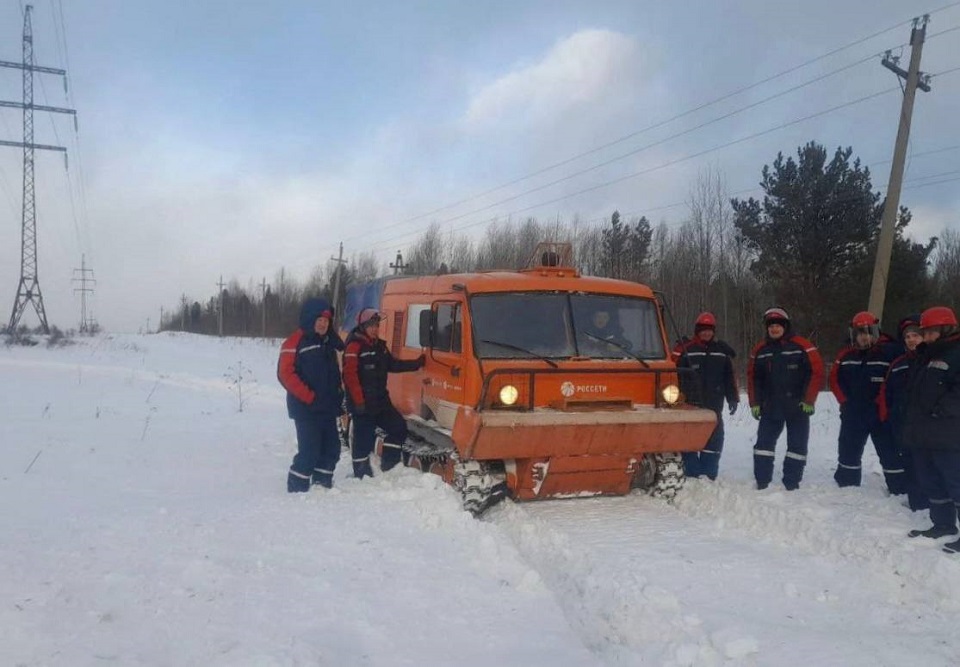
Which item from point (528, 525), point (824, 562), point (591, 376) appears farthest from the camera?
point (591, 376)

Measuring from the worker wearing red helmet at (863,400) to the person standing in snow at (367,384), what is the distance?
4.63 m

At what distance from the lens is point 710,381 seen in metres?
8.52

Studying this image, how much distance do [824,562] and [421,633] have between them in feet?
10.5

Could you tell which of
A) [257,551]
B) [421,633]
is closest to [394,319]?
[257,551]

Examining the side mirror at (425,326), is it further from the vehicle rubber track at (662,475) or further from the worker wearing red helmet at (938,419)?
the worker wearing red helmet at (938,419)

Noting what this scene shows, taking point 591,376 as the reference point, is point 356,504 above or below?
below

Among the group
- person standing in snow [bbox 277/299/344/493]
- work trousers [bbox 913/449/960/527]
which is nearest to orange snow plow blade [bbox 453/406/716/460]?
person standing in snow [bbox 277/299/344/493]

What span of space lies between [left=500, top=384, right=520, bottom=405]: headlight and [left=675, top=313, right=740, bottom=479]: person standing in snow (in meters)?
2.64

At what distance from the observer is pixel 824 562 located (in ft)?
18.1

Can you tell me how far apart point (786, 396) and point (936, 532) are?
7.52 feet

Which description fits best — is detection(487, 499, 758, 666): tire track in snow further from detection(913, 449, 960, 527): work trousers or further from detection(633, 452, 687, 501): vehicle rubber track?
detection(913, 449, 960, 527): work trousers

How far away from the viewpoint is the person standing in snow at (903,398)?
6754 mm

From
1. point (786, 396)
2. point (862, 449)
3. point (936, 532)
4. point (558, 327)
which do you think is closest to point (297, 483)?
point (558, 327)

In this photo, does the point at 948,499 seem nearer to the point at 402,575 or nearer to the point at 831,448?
the point at 402,575
